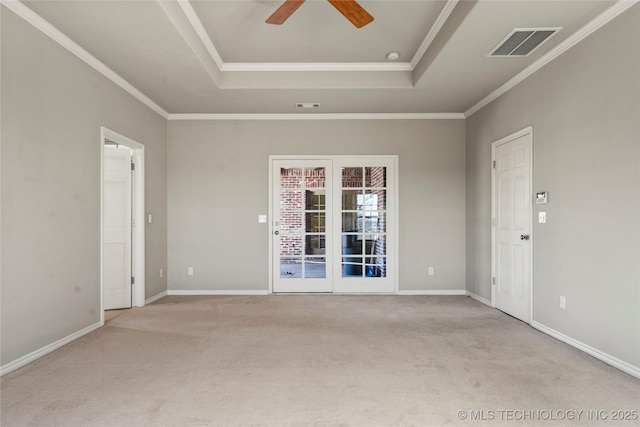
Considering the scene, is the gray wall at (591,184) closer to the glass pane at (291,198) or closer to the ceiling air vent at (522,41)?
the ceiling air vent at (522,41)

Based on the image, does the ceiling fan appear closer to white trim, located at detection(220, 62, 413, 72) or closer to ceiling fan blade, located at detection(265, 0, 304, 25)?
ceiling fan blade, located at detection(265, 0, 304, 25)

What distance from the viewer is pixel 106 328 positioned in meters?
3.43

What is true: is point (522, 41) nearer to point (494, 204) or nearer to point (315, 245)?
point (494, 204)

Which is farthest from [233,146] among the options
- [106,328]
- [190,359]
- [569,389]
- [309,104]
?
[569,389]

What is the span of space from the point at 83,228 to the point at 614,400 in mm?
4342

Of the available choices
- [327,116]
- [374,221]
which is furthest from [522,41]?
[374,221]

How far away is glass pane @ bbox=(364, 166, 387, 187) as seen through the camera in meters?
5.05

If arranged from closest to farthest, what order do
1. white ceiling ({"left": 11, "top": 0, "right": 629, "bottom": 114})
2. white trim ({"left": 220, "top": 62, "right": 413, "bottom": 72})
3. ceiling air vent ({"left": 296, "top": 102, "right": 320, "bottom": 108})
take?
white ceiling ({"left": 11, "top": 0, "right": 629, "bottom": 114}), white trim ({"left": 220, "top": 62, "right": 413, "bottom": 72}), ceiling air vent ({"left": 296, "top": 102, "right": 320, "bottom": 108})

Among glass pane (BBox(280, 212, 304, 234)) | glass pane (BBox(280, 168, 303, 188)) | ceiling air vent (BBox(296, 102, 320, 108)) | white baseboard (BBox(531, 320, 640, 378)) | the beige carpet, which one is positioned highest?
ceiling air vent (BBox(296, 102, 320, 108))

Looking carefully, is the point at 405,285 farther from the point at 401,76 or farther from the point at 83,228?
the point at 83,228

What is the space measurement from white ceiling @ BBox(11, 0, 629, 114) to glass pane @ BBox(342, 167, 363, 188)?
2.95ft

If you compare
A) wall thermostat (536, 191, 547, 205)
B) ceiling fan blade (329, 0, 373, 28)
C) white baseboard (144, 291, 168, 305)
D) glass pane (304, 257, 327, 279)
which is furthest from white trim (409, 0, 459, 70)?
white baseboard (144, 291, 168, 305)

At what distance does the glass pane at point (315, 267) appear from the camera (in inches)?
198

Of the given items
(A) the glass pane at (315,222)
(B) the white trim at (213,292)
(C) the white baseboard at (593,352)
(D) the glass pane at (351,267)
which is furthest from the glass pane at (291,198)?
(C) the white baseboard at (593,352)
